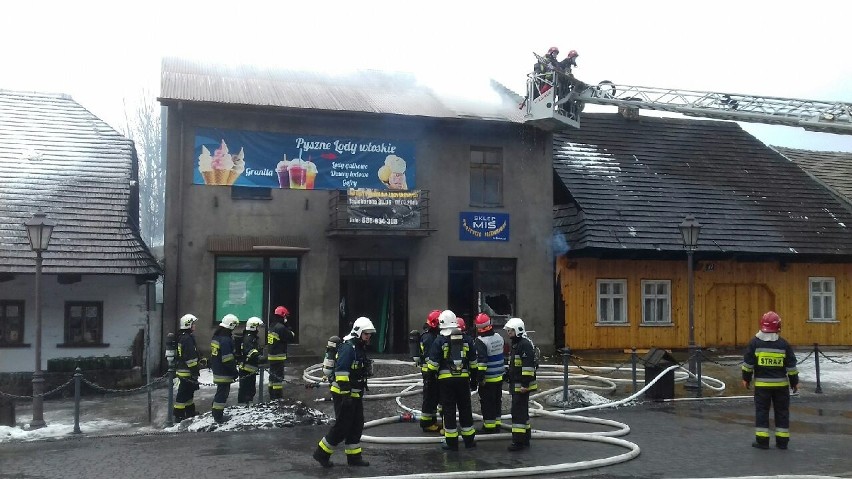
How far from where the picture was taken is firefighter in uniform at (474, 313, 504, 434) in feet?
35.6

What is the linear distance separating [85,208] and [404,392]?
895cm

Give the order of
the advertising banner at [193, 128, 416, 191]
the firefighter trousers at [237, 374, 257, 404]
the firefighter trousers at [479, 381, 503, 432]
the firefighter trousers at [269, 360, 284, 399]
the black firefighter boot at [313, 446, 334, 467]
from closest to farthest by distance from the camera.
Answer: the black firefighter boot at [313, 446, 334, 467] < the firefighter trousers at [479, 381, 503, 432] < the firefighter trousers at [237, 374, 257, 404] < the firefighter trousers at [269, 360, 284, 399] < the advertising banner at [193, 128, 416, 191]

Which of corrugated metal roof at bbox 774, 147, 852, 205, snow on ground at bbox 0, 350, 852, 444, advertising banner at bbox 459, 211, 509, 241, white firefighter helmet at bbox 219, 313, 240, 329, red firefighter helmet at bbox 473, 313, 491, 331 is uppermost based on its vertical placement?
corrugated metal roof at bbox 774, 147, 852, 205

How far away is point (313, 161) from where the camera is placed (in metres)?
19.7

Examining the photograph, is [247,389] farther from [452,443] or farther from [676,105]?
[676,105]

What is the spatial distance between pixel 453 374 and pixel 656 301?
46.5 ft

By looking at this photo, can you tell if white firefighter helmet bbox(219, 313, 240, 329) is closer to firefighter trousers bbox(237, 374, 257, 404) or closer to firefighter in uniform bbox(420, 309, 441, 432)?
firefighter trousers bbox(237, 374, 257, 404)

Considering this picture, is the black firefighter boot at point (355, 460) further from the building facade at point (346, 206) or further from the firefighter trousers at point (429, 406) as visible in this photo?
the building facade at point (346, 206)

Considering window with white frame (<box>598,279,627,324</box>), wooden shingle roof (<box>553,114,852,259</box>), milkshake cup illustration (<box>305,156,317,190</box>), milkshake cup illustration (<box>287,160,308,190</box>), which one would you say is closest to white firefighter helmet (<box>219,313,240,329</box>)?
milkshake cup illustration (<box>287,160,308,190</box>)

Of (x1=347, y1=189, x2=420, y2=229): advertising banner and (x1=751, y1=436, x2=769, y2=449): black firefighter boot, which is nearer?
(x1=751, y1=436, x2=769, y2=449): black firefighter boot

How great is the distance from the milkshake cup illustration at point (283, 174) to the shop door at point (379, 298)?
8.27 ft

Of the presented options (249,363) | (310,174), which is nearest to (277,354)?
(249,363)

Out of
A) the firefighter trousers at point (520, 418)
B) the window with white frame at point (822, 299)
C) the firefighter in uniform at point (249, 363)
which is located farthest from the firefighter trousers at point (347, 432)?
the window with white frame at point (822, 299)

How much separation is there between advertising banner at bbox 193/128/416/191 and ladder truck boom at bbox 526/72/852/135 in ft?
13.1
